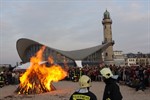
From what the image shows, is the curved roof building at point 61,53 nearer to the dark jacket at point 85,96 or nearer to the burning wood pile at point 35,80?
the burning wood pile at point 35,80

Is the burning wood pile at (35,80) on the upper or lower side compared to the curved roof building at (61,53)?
lower

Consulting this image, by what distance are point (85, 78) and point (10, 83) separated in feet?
87.3

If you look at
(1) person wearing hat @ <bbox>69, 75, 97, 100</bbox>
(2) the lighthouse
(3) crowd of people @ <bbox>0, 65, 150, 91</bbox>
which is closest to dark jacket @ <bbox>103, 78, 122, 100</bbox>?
(1) person wearing hat @ <bbox>69, 75, 97, 100</bbox>

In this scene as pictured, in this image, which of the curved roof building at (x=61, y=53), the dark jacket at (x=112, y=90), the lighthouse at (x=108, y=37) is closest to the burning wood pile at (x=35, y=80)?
the dark jacket at (x=112, y=90)

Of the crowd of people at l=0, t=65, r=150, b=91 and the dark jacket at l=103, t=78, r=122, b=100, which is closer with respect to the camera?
the dark jacket at l=103, t=78, r=122, b=100

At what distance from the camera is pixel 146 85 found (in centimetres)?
2019

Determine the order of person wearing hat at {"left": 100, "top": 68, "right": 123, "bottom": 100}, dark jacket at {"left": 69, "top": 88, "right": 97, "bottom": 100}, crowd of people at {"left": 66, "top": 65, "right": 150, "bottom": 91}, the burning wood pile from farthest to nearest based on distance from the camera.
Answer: the burning wood pile, crowd of people at {"left": 66, "top": 65, "right": 150, "bottom": 91}, person wearing hat at {"left": 100, "top": 68, "right": 123, "bottom": 100}, dark jacket at {"left": 69, "top": 88, "right": 97, "bottom": 100}

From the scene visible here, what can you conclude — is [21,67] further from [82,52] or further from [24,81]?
[82,52]

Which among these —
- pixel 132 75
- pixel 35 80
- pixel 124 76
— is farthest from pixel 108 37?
pixel 35 80

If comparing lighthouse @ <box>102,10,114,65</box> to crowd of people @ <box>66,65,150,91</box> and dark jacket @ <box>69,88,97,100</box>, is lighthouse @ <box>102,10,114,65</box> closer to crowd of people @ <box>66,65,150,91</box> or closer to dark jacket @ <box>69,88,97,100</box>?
crowd of people @ <box>66,65,150,91</box>

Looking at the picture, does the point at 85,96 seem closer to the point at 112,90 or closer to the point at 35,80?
the point at 112,90

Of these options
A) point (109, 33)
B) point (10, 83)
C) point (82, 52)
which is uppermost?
point (109, 33)

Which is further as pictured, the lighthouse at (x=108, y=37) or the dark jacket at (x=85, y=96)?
the lighthouse at (x=108, y=37)

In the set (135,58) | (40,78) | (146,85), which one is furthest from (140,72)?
(135,58)
